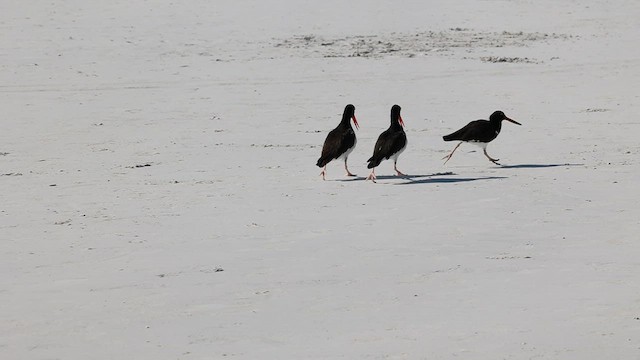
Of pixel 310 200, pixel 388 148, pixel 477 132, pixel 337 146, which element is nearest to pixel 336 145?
pixel 337 146

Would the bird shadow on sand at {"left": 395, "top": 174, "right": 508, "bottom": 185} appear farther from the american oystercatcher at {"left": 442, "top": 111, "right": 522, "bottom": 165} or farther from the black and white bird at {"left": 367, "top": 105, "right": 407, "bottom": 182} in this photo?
the american oystercatcher at {"left": 442, "top": 111, "right": 522, "bottom": 165}

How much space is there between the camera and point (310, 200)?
1434cm

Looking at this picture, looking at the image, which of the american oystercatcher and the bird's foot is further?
the american oystercatcher

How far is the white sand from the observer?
8.77 m

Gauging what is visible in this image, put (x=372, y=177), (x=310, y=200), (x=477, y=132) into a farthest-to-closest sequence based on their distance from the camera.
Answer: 1. (x=477, y=132)
2. (x=372, y=177)
3. (x=310, y=200)

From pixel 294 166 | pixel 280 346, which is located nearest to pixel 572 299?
pixel 280 346

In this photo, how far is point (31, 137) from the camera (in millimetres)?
20719

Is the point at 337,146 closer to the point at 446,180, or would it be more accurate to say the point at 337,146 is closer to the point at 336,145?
the point at 336,145

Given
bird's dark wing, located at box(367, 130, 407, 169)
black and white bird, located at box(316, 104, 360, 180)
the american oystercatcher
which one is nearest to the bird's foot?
bird's dark wing, located at box(367, 130, 407, 169)

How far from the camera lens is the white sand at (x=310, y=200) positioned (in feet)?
28.8

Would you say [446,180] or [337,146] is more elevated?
[337,146]

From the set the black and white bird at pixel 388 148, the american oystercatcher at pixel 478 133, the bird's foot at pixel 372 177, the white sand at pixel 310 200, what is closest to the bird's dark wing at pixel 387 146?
the black and white bird at pixel 388 148

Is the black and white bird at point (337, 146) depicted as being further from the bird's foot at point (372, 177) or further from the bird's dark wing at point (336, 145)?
the bird's foot at point (372, 177)

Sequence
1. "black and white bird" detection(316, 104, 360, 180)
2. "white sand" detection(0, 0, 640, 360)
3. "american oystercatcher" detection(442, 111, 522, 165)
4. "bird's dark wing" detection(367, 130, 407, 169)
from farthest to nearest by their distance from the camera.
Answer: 1. "american oystercatcher" detection(442, 111, 522, 165)
2. "black and white bird" detection(316, 104, 360, 180)
3. "bird's dark wing" detection(367, 130, 407, 169)
4. "white sand" detection(0, 0, 640, 360)
